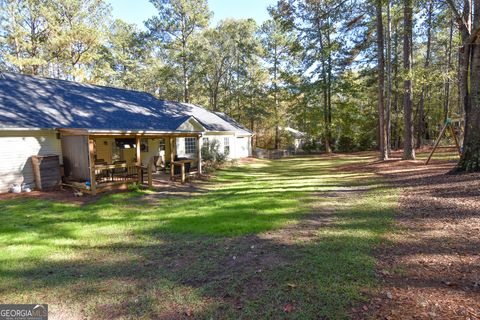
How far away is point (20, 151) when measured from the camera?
34.2ft

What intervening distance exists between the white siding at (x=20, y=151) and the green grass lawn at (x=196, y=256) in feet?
8.08

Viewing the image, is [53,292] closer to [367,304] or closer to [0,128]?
[367,304]

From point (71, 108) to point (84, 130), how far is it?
421cm

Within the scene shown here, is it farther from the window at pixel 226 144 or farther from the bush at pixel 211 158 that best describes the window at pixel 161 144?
the window at pixel 226 144

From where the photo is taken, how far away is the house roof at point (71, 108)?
11.1m

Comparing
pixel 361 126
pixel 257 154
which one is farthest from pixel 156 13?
pixel 361 126

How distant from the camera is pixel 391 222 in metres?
5.71

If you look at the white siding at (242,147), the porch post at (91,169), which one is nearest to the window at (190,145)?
the white siding at (242,147)

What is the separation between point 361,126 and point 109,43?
99.8 ft

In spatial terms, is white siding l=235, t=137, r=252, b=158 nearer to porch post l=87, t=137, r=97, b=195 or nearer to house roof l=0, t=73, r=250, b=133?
house roof l=0, t=73, r=250, b=133

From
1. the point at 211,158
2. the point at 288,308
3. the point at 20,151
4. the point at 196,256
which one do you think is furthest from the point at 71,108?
the point at 288,308

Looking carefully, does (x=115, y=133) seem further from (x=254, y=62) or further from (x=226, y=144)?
(x=254, y=62)

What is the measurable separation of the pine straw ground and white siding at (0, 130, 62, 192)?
473 inches

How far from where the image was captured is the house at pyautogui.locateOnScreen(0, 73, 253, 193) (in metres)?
10.2
